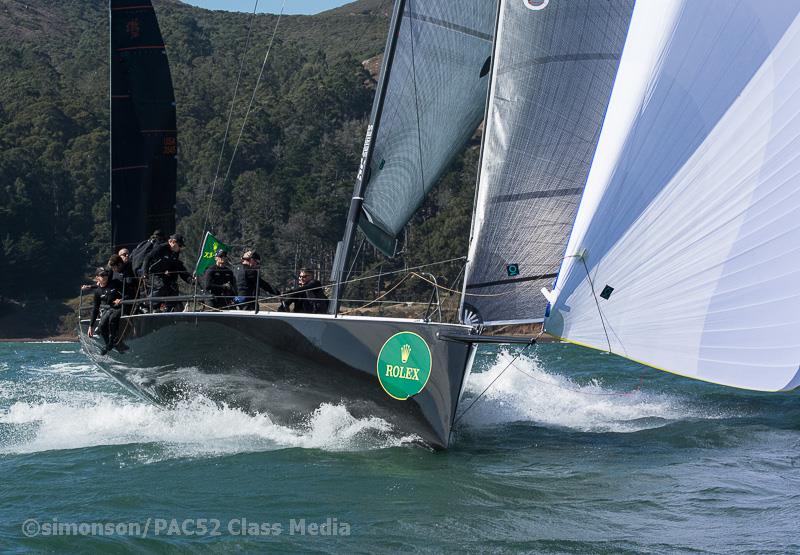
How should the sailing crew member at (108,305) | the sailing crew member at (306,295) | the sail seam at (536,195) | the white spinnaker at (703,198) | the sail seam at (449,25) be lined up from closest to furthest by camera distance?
the white spinnaker at (703,198) < the sail seam at (536,195) < the sail seam at (449,25) < the sailing crew member at (306,295) < the sailing crew member at (108,305)

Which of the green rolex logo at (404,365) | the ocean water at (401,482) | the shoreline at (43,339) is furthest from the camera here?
the shoreline at (43,339)

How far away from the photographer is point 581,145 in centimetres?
824

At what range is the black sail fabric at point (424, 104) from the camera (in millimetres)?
8773

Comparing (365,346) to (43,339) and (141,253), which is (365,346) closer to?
(141,253)

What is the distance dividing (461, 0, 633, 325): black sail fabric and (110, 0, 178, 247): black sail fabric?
5402mm

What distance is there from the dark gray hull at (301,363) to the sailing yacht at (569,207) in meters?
0.02

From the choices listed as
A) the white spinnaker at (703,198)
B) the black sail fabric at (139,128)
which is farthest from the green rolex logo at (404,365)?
the black sail fabric at (139,128)

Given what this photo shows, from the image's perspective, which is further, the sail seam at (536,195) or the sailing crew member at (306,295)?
the sailing crew member at (306,295)

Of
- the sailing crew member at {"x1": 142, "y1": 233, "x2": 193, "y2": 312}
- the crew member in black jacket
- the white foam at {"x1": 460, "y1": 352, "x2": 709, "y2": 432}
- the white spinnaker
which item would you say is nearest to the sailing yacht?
the white spinnaker

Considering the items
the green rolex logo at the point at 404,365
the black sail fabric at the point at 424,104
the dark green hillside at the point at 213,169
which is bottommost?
the green rolex logo at the point at 404,365

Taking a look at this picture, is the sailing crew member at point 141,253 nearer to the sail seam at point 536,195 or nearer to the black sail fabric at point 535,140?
the black sail fabric at point 535,140

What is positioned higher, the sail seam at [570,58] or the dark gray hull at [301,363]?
the sail seam at [570,58]

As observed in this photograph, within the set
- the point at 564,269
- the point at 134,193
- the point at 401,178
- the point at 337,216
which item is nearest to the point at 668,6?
the point at 564,269

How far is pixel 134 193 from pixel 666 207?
23.5ft
